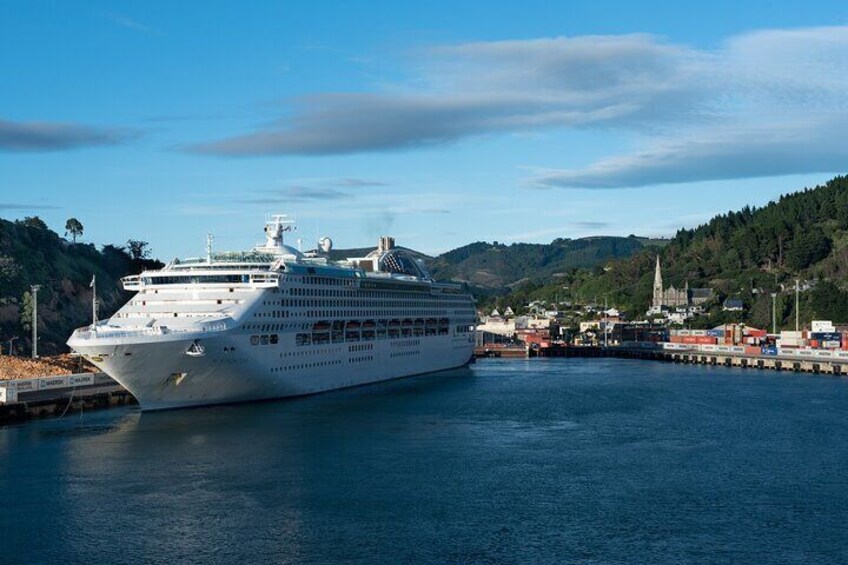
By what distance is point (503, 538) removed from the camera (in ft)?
98.2

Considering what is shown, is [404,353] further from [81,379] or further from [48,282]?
[48,282]

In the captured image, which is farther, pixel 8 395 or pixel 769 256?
pixel 769 256

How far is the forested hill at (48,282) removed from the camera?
88312 mm

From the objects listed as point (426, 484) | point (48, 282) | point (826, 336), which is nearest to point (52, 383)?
point (426, 484)

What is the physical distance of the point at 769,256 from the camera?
170750 millimetres

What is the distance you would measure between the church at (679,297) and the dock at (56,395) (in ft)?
404

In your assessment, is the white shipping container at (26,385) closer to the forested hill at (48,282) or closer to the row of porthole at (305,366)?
the row of porthole at (305,366)

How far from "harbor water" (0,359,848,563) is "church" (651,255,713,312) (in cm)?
11060

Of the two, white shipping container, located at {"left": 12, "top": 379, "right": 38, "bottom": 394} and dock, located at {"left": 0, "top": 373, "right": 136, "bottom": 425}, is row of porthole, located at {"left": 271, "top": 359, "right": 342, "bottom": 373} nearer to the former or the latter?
dock, located at {"left": 0, "top": 373, "right": 136, "bottom": 425}

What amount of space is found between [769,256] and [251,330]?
136551 mm

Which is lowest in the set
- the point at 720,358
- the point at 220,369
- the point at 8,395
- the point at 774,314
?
the point at 720,358

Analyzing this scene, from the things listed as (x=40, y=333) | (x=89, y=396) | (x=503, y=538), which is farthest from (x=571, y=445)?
(x=40, y=333)

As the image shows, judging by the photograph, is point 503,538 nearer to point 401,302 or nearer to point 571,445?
point 571,445

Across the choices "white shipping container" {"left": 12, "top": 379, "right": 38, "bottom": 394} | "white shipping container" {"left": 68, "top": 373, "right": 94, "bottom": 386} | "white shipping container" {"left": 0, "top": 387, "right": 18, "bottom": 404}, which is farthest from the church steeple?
"white shipping container" {"left": 0, "top": 387, "right": 18, "bottom": 404}
